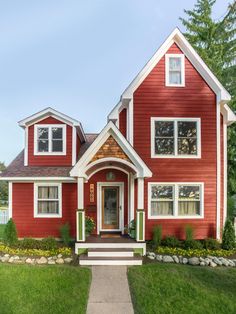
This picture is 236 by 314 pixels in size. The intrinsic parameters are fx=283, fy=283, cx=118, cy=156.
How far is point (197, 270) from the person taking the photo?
8.80 metres

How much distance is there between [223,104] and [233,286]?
25.9 ft

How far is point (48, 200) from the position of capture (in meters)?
12.6

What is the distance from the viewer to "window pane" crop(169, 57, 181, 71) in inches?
492

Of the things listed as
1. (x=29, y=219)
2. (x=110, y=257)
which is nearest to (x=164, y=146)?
(x=110, y=257)

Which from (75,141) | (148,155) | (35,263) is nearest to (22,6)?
(75,141)

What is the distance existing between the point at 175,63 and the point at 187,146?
3708 mm

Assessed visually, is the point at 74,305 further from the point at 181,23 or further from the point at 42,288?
the point at 181,23

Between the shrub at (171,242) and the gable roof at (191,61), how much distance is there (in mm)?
5679

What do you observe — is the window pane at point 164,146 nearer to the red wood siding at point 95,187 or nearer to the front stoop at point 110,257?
the red wood siding at point 95,187

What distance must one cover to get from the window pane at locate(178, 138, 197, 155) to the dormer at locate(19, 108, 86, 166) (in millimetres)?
4673

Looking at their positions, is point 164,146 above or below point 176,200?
above

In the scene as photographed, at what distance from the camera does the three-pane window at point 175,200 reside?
1231 centimetres

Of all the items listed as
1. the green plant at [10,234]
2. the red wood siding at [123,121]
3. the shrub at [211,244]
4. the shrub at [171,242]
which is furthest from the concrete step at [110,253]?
the red wood siding at [123,121]

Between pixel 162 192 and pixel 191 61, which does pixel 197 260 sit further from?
pixel 191 61
